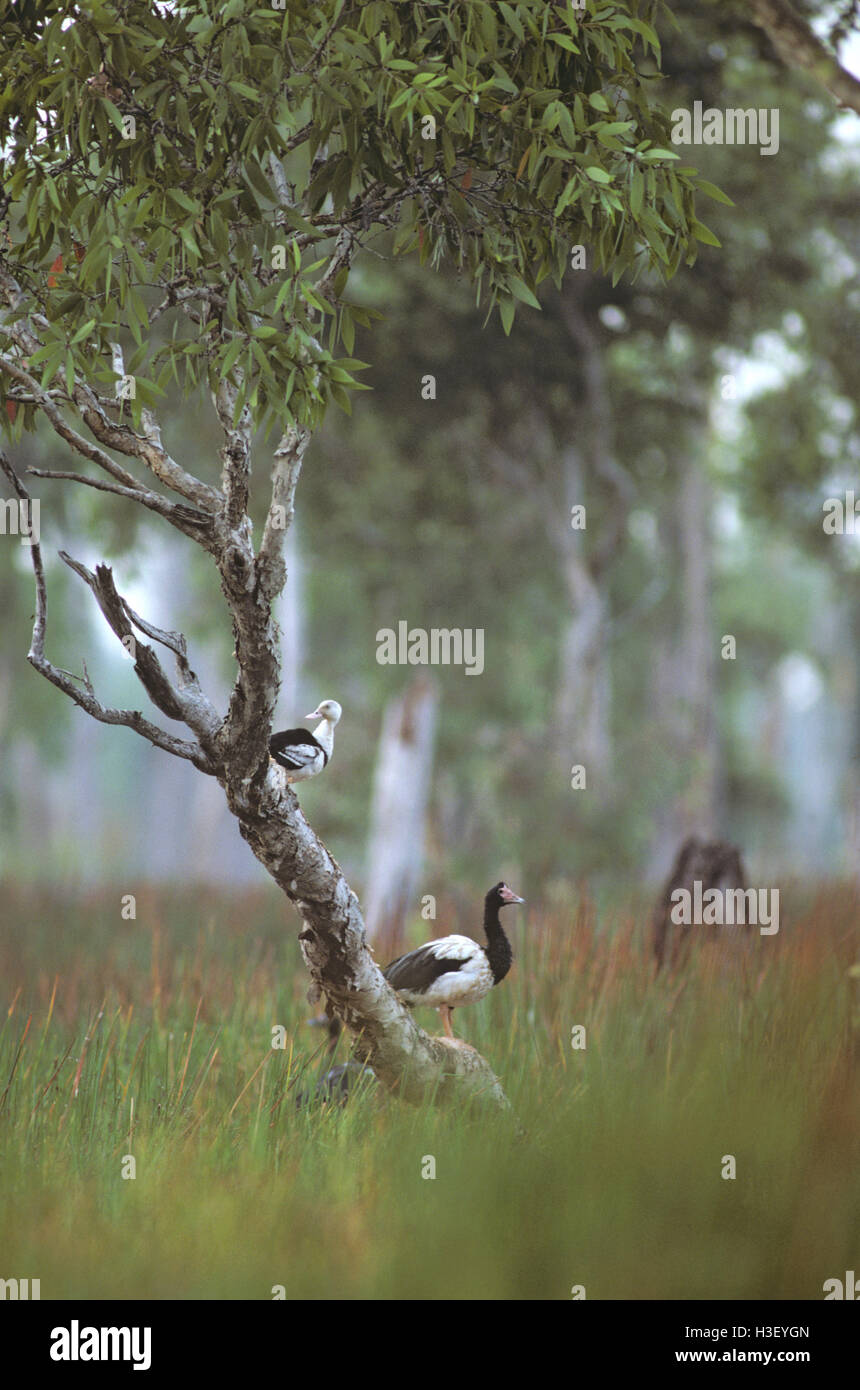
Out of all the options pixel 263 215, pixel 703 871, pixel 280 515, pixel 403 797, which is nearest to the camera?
pixel 263 215

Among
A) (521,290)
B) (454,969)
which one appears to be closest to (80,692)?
(454,969)

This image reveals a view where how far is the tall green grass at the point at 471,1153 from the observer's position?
15.2 ft

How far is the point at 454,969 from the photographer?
5.50 metres

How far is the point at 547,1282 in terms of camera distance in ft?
15.6

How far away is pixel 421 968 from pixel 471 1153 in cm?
83

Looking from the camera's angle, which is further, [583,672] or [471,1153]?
[583,672]

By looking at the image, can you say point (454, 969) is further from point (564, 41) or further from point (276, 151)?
point (564, 41)

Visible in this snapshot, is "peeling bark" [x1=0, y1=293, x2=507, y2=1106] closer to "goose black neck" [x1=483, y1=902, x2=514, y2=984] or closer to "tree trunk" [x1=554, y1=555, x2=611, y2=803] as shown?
"goose black neck" [x1=483, y1=902, x2=514, y2=984]

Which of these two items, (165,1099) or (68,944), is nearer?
(165,1099)
